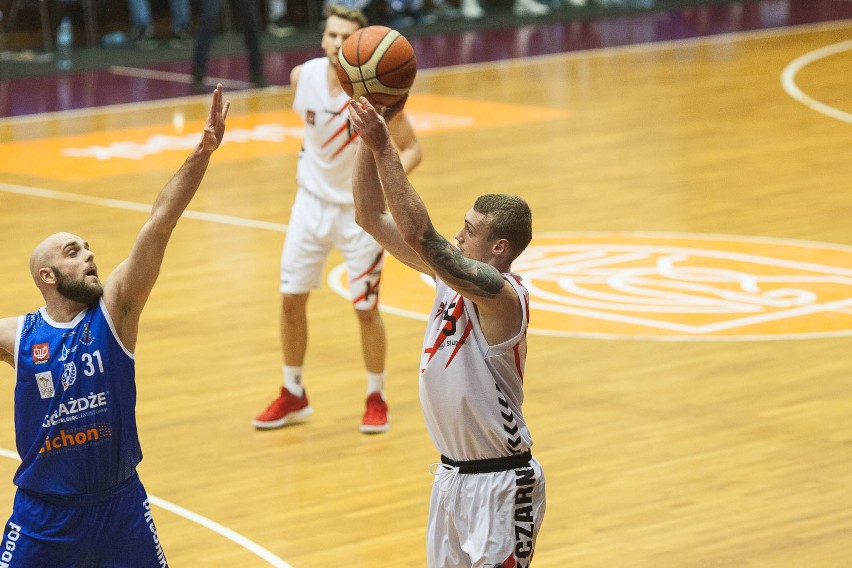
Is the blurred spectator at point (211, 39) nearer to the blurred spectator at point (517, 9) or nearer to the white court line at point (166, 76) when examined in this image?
the white court line at point (166, 76)

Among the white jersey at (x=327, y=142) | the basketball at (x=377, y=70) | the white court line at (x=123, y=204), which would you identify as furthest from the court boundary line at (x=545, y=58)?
the basketball at (x=377, y=70)

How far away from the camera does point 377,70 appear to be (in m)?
5.36

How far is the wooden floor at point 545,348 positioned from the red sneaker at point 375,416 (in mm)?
81

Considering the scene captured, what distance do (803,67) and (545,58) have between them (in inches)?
142

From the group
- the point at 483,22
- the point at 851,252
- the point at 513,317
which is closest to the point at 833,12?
the point at 483,22

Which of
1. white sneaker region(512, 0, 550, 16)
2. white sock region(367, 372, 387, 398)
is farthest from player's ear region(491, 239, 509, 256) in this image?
white sneaker region(512, 0, 550, 16)

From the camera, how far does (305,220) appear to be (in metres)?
8.16

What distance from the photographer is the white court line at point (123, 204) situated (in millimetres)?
12797

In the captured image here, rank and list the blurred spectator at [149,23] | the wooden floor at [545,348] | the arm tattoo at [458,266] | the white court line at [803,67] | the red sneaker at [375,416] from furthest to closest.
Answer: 1. the blurred spectator at [149,23]
2. the white court line at [803,67]
3. the red sneaker at [375,416]
4. the wooden floor at [545,348]
5. the arm tattoo at [458,266]

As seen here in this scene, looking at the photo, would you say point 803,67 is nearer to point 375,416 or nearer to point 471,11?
point 471,11

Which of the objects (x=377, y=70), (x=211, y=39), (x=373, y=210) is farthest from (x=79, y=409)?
(x=211, y=39)

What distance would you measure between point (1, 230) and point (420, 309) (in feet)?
13.8

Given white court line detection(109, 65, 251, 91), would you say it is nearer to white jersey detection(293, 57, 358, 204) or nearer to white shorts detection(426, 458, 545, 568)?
white jersey detection(293, 57, 358, 204)

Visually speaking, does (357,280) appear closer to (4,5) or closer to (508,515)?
(508,515)
